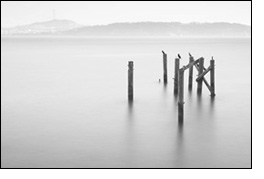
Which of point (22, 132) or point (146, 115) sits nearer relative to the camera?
point (22, 132)

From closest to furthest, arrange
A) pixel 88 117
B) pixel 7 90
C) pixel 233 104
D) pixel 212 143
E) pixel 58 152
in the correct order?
pixel 58 152
pixel 212 143
pixel 88 117
pixel 233 104
pixel 7 90

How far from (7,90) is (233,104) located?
12.6 meters

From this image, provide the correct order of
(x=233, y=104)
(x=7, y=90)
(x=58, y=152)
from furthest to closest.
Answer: (x=7, y=90) → (x=233, y=104) → (x=58, y=152)

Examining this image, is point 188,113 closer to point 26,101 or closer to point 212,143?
point 212,143

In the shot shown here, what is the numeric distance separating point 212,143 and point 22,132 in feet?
20.3

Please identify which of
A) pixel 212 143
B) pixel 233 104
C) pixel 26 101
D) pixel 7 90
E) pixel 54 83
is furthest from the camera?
pixel 54 83

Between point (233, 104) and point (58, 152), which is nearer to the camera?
point (58, 152)

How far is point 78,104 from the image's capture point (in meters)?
18.1

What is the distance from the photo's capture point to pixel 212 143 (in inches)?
467

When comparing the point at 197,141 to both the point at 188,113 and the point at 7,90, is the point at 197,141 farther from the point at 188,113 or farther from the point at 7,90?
the point at 7,90
